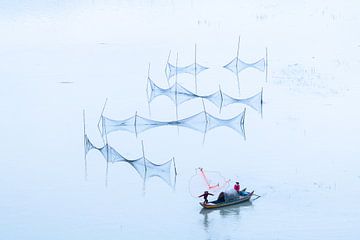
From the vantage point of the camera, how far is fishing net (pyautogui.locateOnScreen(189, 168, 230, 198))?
1430 centimetres

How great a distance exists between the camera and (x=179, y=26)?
31.4 meters

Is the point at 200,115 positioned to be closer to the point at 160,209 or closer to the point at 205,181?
the point at 205,181

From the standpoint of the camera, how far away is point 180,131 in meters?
17.8

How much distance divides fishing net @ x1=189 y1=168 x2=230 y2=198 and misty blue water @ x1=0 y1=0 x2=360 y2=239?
19 centimetres

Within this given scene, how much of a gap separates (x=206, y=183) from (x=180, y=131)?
3.40 m

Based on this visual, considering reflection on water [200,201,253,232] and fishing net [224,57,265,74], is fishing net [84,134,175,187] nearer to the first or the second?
reflection on water [200,201,253,232]

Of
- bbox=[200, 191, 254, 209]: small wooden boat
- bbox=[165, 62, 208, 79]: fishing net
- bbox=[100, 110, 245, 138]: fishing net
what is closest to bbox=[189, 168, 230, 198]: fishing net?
bbox=[200, 191, 254, 209]: small wooden boat


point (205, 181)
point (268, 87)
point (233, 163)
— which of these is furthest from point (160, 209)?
point (268, 87)

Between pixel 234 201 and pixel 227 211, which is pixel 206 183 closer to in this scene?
pixel 234 201

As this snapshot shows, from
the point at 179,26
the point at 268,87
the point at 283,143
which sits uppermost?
the point at 179,26

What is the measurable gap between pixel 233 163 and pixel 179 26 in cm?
1673

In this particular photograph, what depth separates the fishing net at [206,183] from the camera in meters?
14.3

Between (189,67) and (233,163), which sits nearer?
(233,163)

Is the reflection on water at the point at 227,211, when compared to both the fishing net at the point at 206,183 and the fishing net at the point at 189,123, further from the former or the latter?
the fishing net at the point at 189,123
